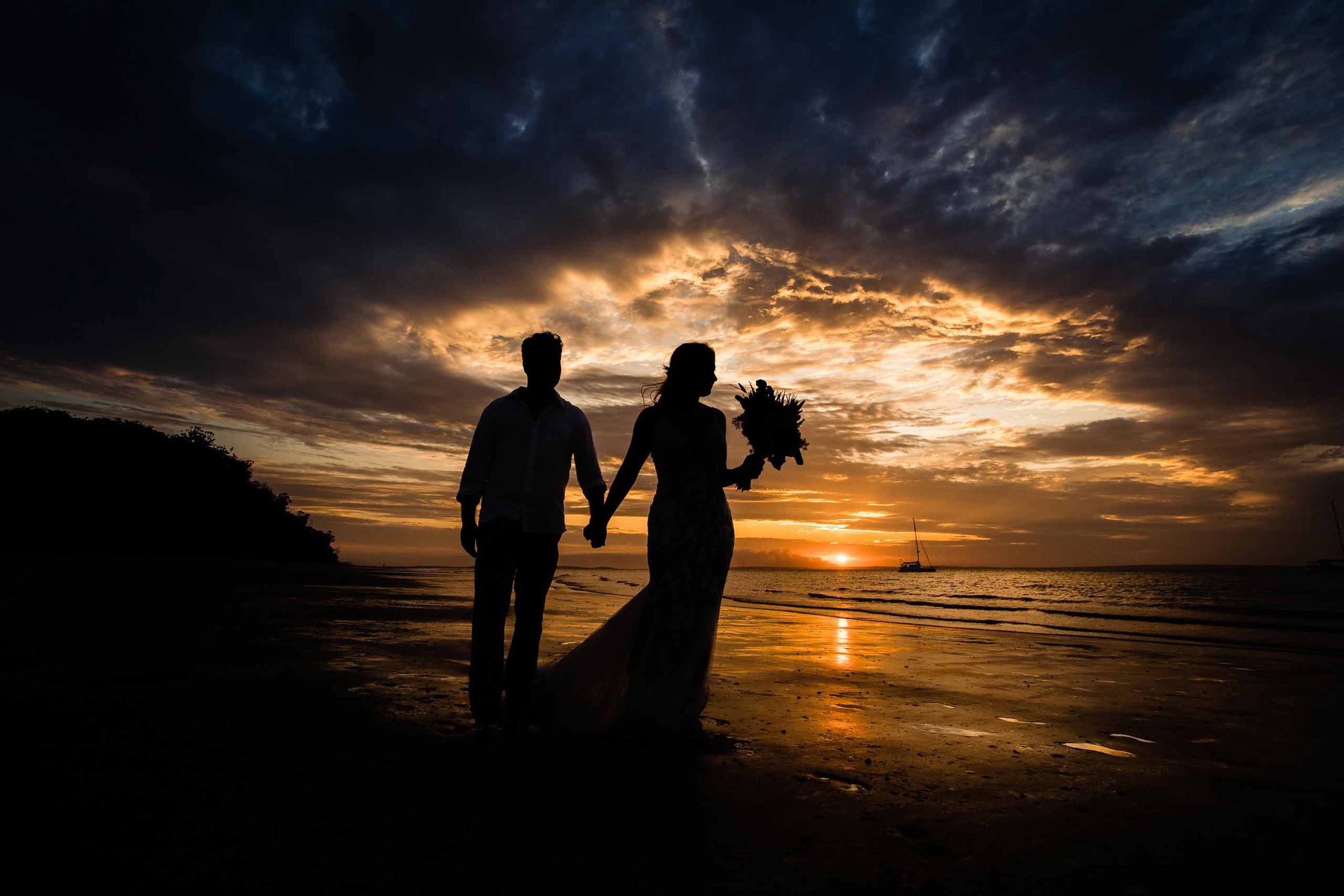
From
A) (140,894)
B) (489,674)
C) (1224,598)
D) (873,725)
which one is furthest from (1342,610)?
(140,894)

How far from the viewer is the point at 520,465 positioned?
4105 millimetres

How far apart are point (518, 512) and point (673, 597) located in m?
1.10

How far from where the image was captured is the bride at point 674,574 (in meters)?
4.20

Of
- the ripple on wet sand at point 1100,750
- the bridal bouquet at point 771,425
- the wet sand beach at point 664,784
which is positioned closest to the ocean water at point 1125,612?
the wet sand beach at point 664,784

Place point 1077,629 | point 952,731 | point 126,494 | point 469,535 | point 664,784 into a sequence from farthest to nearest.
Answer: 1. point 126,494
2. point 1077,629
3. point 952,731
4. point 469,535
5. point 664,784

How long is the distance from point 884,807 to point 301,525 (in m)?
51.7

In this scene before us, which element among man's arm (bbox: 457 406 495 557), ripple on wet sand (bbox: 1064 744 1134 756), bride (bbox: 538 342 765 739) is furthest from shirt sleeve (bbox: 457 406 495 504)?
ripple on wet sand (bbox: 1064 744 1134 756)

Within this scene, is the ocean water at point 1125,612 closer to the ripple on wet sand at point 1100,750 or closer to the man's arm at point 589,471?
the ripple on wet sand at point 1100,750

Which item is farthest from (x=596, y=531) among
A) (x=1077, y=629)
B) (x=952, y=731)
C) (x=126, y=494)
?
(x=126, y=494)

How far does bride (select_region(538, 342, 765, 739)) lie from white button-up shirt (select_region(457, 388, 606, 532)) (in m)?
0.42

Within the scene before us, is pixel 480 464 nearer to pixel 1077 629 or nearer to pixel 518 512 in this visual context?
pixel 518 512

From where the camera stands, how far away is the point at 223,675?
529 cm

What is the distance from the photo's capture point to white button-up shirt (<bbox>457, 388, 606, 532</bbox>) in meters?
4.07

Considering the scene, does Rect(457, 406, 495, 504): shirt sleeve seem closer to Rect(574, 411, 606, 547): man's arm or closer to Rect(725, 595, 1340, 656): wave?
Rect(574, 411, 606, 547): man's arm
